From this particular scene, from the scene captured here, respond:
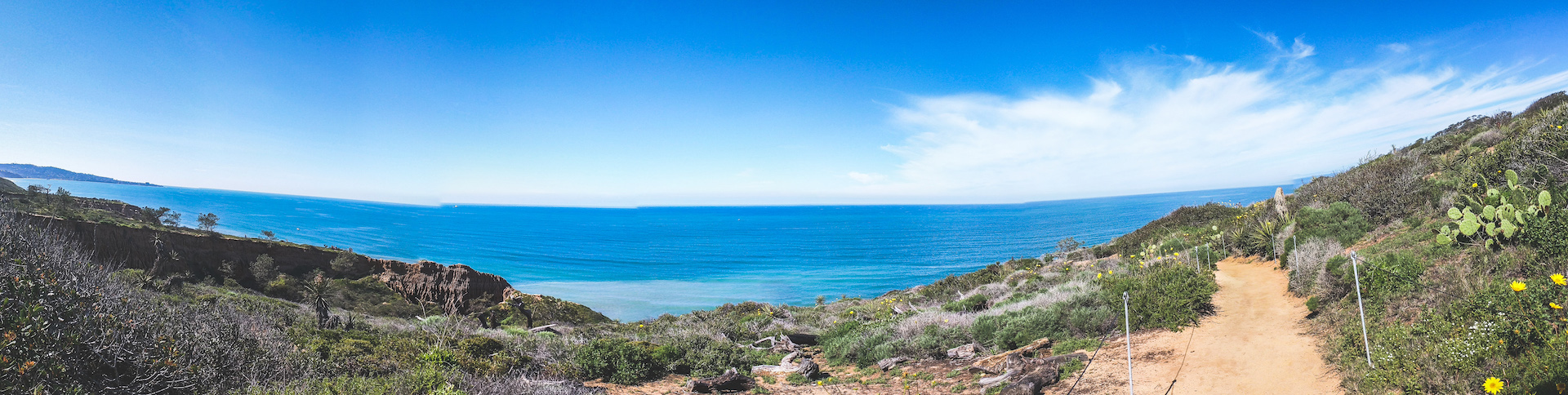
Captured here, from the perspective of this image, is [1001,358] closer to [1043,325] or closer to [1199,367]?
[1043,325]

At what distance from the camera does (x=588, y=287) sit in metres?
53.3

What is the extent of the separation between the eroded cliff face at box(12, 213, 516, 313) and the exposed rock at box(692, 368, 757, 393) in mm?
23914

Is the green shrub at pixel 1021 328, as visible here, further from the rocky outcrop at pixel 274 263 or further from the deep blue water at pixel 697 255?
the deep blue water at pixel 697 255

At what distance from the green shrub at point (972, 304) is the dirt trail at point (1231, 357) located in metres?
4.32

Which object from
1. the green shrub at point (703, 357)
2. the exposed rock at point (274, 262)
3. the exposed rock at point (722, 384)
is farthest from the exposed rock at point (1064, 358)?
the exposed rock at point (274, 262)

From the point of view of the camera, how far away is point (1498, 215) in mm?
7070

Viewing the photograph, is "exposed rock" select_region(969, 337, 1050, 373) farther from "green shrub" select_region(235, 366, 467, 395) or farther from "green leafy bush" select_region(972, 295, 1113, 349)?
"green shrub" select_region(235, 366, 467, 395)

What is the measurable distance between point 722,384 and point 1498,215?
1047 cm

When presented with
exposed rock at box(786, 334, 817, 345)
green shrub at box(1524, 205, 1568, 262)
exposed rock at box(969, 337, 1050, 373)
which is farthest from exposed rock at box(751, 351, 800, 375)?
green shrub at box(1524, 205, 1568, 262)

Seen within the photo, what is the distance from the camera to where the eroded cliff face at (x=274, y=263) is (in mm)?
27297

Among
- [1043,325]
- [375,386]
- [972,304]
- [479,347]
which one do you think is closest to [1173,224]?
[972,304]

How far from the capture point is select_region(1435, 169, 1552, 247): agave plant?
6.86 metres

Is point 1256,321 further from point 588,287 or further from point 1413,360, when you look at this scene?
point 588,287

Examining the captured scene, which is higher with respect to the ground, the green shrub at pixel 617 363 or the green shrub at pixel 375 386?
the green shrub at pixel 375 386
